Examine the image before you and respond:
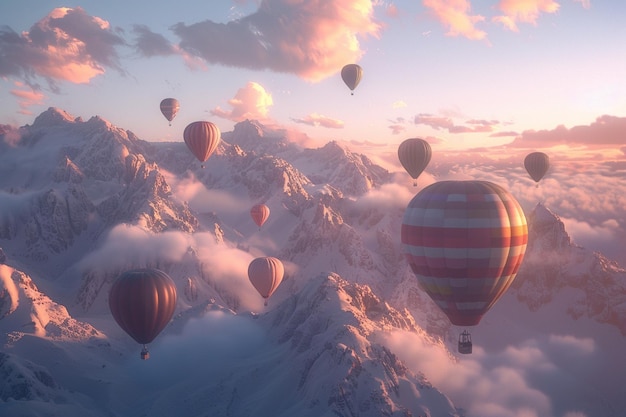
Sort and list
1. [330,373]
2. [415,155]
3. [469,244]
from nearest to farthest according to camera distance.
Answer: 1. [469,244]
2. [415,155]
3. [330,373]

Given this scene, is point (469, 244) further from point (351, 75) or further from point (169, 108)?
point (169, 108)

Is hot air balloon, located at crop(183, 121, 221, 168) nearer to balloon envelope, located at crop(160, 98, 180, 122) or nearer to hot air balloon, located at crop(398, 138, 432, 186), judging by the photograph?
balloon envelope, located at crop(160, 98, 180, 122)

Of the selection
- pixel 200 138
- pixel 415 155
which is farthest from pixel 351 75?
pixel 200 138

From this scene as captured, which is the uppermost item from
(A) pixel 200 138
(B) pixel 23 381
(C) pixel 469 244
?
(C) pixel 469 244

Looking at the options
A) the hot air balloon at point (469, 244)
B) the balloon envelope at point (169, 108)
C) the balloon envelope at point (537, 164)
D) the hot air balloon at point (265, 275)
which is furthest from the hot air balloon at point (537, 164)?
the balloon envelope at point (169, 108)

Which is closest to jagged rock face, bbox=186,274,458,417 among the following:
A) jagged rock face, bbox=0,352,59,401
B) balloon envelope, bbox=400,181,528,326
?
jagged rock face, bbox=0,352,59,401

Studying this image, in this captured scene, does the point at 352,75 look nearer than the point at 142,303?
No

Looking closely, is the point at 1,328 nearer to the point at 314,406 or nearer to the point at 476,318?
the point at 314,406
